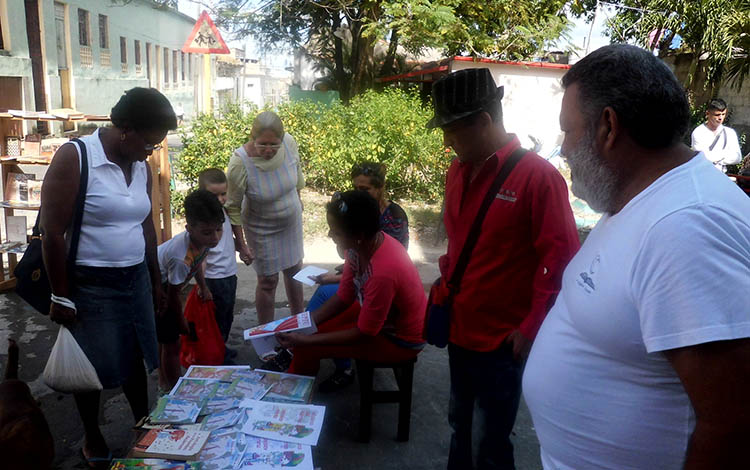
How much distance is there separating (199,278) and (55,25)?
15.7 meters

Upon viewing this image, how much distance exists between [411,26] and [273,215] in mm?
6442

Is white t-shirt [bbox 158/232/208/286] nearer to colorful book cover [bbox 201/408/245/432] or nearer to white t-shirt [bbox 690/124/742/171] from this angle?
colorful book cover [bbox 201/408/245/432]

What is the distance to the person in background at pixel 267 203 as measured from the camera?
369 cm

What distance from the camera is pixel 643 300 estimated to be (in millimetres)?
1021

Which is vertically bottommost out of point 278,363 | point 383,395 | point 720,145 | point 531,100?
point 278,363

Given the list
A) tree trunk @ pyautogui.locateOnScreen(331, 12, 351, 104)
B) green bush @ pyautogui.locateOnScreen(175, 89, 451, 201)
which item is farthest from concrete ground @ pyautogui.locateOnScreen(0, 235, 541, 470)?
tree trunk @ pyautogui.locateOnScreen(331, 12, 351, 104)

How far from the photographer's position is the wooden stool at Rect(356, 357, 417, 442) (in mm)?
2990

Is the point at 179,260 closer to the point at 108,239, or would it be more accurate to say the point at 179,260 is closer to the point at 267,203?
the point at 108,239

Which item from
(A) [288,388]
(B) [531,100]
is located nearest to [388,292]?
(A) [288,388]

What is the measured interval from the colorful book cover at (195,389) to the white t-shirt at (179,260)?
68 cm

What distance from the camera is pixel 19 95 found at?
10.7m

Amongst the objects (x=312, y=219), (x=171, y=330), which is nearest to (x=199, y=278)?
(x=171, y=330)

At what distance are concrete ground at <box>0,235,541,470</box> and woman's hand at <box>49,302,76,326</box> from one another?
93 cm

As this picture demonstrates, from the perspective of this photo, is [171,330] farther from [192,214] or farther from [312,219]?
[312,219]
